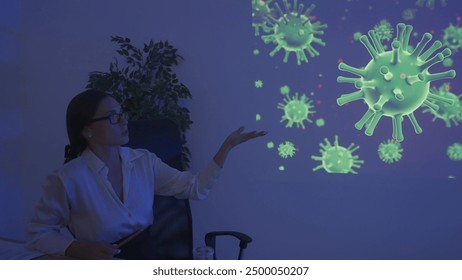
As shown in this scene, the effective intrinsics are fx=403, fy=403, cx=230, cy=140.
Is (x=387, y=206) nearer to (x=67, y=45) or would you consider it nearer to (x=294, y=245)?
(x=294, y=245)

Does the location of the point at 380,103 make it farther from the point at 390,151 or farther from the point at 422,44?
the point at 422,44

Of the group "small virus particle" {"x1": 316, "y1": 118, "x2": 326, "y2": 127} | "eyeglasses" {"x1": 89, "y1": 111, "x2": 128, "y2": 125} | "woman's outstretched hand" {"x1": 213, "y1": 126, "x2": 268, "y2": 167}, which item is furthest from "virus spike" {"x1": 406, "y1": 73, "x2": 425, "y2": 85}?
"eyeglasses" {"x1": 89, "y1": 111, "x2": 128, "y2": 125}

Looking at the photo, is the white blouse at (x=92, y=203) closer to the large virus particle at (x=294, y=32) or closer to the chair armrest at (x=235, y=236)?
the chair armrest at (x=235, y=236)

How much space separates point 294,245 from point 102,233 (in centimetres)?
168

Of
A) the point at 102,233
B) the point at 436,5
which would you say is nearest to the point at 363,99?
the point at 436,5

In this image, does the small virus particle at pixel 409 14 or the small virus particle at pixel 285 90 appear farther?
the small virus particle at pixel 285 90

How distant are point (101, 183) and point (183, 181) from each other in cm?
35

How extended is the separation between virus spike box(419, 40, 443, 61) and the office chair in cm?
160

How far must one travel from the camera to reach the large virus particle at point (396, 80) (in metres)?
2.45

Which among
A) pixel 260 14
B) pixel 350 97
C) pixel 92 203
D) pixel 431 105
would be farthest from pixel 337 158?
pixel 92 203

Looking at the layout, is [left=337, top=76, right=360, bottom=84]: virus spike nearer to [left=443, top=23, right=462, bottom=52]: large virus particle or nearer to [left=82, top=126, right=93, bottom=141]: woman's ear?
[left=443, top=23, right=462, bottom=52]: large virus particle

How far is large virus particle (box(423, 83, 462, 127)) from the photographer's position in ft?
7.98

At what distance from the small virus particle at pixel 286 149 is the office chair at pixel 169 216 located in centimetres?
106

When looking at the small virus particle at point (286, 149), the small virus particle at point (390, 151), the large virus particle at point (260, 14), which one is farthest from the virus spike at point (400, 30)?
the small virus particle at point (286, 149)
